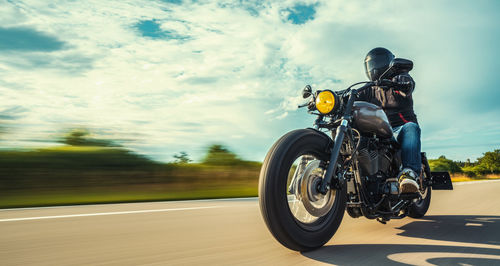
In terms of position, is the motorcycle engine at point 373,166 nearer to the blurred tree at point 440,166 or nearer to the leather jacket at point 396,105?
the leather jacket at point 396,105

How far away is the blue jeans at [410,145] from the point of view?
134 inches

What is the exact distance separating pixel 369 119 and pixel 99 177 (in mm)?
6374

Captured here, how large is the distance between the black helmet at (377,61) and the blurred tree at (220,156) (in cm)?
726

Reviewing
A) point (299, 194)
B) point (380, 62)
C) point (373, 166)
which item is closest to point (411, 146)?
point (373, 166)

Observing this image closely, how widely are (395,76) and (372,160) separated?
2.63 feet

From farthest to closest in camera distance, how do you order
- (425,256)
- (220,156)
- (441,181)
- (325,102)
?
(220,156) → (441,181) → (325,102) → (425,256)

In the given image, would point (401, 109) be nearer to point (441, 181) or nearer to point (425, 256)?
point (441, 181)

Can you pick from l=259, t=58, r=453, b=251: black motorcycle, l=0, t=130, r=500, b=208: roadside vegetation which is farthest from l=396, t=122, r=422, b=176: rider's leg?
l=0, t=130, r=500, b=208: roadside vegetation

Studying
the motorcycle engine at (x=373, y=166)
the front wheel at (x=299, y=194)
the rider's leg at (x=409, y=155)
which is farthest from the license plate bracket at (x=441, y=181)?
the front wheel at (x=299, y=194)

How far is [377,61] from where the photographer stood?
374cm

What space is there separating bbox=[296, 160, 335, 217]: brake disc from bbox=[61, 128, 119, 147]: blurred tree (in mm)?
6745

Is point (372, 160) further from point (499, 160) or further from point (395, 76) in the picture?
point (499, 160)

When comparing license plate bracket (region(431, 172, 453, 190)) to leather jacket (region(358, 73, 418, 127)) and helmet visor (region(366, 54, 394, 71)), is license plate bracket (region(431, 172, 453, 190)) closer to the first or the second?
leather jacket (region(358, 73, 418, 127))

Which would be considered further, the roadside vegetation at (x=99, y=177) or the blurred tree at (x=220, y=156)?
the blurred tree at (x=220, y=156)
